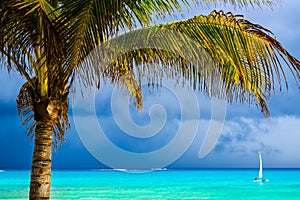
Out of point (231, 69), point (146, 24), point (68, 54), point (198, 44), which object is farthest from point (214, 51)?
point (68, 54)

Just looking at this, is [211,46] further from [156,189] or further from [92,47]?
[156,189]

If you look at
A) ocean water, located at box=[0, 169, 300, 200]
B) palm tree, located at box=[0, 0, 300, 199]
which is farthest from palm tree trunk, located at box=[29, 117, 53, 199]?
ocean water, located at box=[0, 169, 300, 200]

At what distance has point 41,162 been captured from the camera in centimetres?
538

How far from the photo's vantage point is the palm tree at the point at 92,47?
→ 4.54 metres

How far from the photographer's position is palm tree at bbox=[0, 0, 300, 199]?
4.54m

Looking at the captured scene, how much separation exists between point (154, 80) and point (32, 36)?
5.36ft

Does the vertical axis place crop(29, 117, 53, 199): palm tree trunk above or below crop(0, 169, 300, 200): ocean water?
above

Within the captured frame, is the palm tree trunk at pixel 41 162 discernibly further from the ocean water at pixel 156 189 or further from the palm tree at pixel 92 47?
the ocean water at pixel 156 189

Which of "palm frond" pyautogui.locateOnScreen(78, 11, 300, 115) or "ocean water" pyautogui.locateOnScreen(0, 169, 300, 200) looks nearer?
"palm frond" pyautogui.locateOnScreen(78, 11, 300, 115)

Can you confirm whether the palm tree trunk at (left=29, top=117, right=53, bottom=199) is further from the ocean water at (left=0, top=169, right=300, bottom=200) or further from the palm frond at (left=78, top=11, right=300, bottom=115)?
the ocean water at (left=0, top=169, right=300, bottom=200)

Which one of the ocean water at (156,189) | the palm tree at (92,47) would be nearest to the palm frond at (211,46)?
the palm tree at (92,47)

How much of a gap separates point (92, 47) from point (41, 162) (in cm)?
143

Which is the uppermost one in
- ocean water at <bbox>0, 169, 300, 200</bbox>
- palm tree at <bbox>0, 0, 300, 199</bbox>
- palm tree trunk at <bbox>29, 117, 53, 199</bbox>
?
palm tree at <bbox>0, 0, 300, 199</bbox>

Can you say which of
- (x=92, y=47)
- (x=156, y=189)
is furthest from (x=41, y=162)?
(x=156, y=189)
